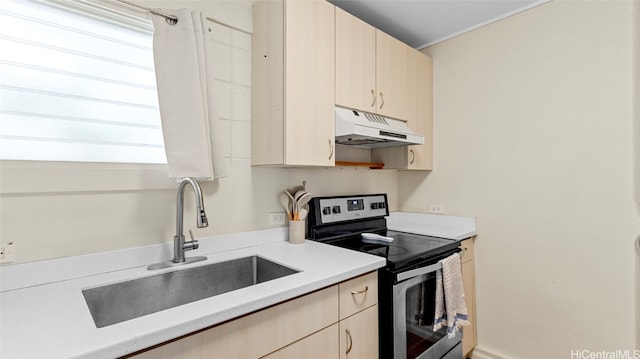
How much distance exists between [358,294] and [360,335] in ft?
0.59

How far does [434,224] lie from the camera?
2.40m

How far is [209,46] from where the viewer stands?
1522 millimetres

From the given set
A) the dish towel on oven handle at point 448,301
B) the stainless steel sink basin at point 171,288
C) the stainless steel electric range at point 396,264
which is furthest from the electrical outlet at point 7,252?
the dish towel on oven handle at point 448,301

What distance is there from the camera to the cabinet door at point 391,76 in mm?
1962

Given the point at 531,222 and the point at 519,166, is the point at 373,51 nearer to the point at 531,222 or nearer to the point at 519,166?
the point at 519,166

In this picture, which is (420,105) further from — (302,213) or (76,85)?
(76,85)

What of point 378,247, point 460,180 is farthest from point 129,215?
point 460,180

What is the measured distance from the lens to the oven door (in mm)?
1380

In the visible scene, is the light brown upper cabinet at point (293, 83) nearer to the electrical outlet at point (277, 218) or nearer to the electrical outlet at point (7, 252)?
the electrical outlet at point (277, 218)

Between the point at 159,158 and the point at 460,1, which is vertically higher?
the point at 460,1

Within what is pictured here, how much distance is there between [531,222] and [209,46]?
220 centimetres

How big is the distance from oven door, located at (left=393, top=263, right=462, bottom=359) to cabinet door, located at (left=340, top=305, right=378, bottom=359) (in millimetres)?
95

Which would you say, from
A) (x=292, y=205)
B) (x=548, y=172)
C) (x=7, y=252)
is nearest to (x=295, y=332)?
(x=292, y=205)

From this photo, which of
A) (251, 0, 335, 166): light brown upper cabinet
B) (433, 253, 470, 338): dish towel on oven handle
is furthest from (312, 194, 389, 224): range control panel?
(433, 253, 470, 338): dish towel on oven handle
